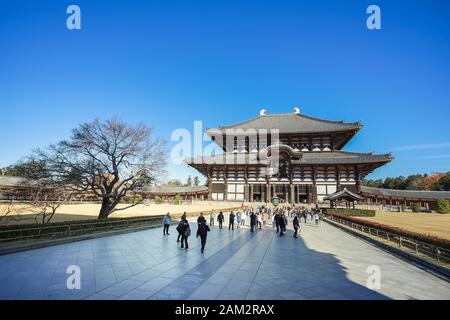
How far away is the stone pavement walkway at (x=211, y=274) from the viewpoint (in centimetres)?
574

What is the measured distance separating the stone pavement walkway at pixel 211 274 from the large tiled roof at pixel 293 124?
34901mm

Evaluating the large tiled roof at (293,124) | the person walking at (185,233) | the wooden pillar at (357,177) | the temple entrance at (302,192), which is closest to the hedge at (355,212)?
the wooden pillar at (357,177)

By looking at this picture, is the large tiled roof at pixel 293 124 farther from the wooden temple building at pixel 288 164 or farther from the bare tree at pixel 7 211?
the bare tree at pixel 7 211

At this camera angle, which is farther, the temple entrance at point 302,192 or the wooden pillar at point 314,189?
the temple entrance at point 302,192

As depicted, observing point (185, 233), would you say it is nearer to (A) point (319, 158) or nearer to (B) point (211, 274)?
(B) point (211, 274)

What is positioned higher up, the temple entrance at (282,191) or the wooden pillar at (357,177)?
the wooden pillar at (357,177)

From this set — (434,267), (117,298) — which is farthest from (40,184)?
(434,267)

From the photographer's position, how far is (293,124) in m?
48.3

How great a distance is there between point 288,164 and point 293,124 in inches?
444

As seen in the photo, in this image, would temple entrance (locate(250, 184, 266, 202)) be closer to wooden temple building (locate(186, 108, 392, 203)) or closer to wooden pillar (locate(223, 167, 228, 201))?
wooden temple building (locate(186, 108, 392, 203))

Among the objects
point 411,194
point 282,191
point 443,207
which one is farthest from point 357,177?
point 411,194

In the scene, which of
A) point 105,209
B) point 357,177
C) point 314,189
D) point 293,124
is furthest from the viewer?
point 293,124
